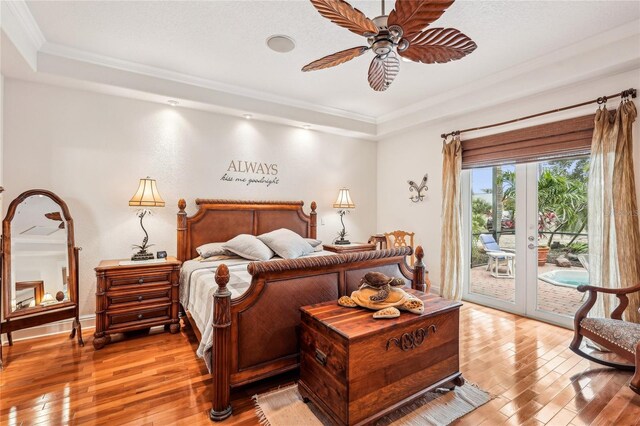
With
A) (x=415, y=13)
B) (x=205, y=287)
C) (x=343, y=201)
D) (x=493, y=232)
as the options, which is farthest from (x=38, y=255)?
(x=493, y=232)

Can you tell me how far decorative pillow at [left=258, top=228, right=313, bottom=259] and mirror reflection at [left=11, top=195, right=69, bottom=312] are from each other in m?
2.00

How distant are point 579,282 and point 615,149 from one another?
1460mm

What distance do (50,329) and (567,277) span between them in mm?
5599

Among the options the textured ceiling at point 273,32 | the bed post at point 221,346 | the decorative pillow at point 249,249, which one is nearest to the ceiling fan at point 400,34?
the textured ceiling at point 273,32

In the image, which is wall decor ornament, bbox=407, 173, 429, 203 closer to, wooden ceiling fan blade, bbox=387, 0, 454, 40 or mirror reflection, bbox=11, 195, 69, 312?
wooden ceiling fan blade, bbox=387, 0, 454, 40

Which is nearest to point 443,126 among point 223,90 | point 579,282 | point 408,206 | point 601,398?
point 408,206

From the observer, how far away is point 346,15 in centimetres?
166

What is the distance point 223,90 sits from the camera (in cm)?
372

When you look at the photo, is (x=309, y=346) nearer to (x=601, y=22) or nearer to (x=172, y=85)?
(x=172, y=85)

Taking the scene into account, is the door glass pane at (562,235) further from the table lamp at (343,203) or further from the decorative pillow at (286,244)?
the decorative pillow at (286,244)

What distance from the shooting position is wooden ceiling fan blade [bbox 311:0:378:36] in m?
1.59

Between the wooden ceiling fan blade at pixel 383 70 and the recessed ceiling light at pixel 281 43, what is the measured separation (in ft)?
3.21

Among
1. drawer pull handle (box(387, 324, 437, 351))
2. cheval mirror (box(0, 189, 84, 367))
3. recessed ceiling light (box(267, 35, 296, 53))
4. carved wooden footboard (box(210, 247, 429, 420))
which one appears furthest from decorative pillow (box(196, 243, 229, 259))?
drawer pull handle (box(387, 324, 437, 351))

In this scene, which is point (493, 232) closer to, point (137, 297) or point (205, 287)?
point (205, 287)
